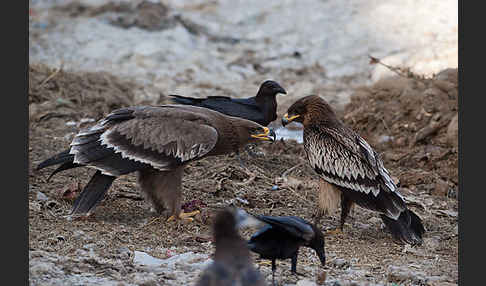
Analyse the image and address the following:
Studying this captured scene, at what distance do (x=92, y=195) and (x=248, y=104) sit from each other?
3.04 m

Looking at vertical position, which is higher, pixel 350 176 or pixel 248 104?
pixel 248 104

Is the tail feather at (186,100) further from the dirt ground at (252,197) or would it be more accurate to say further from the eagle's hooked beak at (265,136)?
the eagle's hooked beak at (265,136)

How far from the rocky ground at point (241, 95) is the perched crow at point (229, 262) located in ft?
4.01

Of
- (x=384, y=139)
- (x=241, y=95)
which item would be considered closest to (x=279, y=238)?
(x=384, y=139)

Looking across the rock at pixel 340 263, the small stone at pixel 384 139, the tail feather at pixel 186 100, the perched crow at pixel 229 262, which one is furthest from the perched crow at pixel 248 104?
the perched crow at pixel 229 262

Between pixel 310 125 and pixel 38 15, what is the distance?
1005cm

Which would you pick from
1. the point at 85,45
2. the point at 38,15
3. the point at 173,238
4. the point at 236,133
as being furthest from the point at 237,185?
the point at 38,15

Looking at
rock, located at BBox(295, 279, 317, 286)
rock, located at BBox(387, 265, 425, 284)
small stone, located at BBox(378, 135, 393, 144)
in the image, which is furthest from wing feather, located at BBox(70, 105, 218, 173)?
small stone, located at BBox(378, 135, 393, 144)

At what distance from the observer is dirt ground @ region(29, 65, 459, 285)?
4.86 m

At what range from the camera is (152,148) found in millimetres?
5781

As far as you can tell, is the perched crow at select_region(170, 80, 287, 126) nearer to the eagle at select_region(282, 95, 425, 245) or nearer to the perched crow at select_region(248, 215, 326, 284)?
the eagle at select_region(282, 95, 425, 245)

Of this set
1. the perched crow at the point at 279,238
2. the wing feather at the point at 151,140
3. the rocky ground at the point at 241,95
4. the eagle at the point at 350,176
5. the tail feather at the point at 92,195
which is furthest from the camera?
the eagle at the point at 350,176

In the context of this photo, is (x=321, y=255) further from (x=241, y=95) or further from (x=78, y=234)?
(x=241, y=95)

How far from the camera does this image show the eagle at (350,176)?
5879 mm
